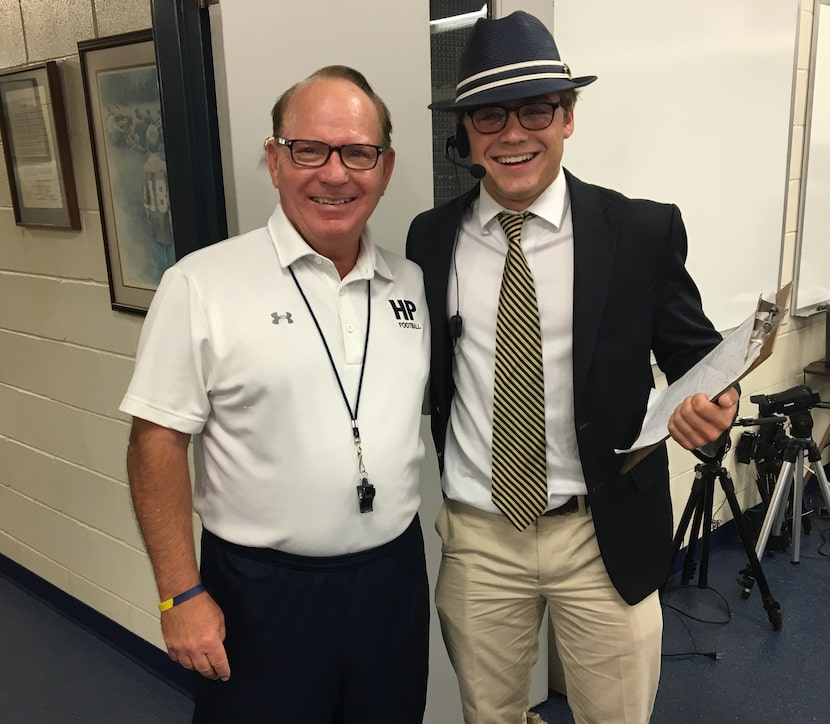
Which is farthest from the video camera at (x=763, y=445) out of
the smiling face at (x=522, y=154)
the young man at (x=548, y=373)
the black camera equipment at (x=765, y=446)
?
the smiling face at (x=522, y=154)

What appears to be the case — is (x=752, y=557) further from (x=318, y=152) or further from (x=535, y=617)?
(x=318, y=152)

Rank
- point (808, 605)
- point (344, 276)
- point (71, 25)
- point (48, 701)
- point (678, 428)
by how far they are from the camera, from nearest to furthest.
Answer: point (678, 428)
point (344, 276)
point (71, 25)
point (48, 701)
point (808, 605)

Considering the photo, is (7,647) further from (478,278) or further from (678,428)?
(678,428)

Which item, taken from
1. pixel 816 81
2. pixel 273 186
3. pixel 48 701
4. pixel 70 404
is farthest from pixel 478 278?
pixel 816 81

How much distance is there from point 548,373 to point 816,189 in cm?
259

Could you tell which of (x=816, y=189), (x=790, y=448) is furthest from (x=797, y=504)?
(x=816, y=189)

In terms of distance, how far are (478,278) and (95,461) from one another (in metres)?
1.66

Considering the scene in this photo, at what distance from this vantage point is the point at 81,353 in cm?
243

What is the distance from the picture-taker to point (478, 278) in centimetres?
150

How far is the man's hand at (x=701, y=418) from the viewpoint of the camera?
1.18 meters

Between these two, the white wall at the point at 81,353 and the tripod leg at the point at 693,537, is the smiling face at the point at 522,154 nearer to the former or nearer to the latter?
the white wall at the point at 81,353

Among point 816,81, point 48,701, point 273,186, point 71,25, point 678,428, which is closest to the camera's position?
point 678,428

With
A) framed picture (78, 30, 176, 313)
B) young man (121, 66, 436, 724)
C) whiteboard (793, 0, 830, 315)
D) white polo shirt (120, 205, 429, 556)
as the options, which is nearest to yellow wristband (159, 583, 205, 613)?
young man (121, 66, 436, 724)

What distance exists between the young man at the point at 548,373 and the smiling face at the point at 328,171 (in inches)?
8.4
